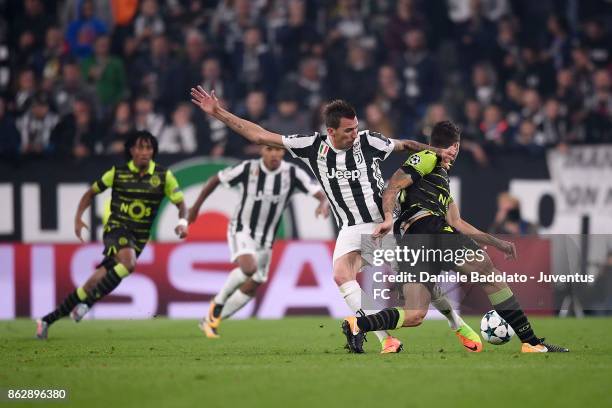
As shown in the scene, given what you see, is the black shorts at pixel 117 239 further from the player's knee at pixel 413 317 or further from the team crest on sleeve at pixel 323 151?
the player's knee at pixel 413 317

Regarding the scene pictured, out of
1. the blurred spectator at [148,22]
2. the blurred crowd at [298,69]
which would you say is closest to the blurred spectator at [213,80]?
the blurred crowd at [298,69]

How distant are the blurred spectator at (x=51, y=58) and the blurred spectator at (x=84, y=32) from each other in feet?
0.56

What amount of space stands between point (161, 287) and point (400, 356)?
23.2 ft

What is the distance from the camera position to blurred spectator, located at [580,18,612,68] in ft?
59.4

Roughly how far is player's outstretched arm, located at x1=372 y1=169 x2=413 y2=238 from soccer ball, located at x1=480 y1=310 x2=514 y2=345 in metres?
1.27

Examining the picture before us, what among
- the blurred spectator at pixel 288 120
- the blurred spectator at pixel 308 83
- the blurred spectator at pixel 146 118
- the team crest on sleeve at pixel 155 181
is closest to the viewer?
the team crest on sleeve at pixel 155 181

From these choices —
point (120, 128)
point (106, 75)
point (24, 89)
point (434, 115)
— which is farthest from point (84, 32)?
point (434, 115)

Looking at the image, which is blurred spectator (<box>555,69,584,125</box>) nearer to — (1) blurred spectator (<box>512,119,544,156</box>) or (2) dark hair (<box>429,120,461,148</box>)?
(1) blurred spectator (<box>512,119,544,156</box>)

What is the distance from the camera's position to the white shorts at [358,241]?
31.1 ft

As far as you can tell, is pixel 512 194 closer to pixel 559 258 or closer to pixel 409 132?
pixel 409 132

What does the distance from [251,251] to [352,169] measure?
3568 mm

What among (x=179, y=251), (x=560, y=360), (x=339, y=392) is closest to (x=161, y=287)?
(x=179, y=251)

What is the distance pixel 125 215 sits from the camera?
480 inches

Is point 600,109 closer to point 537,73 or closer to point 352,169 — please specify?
point 537,73
